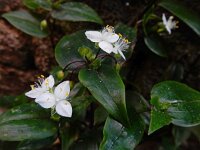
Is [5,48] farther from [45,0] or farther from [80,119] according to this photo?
[80,119]

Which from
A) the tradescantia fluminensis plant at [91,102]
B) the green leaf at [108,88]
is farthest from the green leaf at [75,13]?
the green leaf at [108,88]

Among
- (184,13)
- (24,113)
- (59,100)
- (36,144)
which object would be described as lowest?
(36,144)

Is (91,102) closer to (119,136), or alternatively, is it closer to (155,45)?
(119,136)

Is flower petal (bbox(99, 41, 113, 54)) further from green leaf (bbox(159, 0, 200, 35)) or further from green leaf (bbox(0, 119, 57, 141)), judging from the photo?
green leaf (bbox(159, 0, 200, 35))

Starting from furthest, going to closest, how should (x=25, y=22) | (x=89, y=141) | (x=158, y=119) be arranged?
(x=25, y=22) → (x=89, y=141) → (x=158, y=119)

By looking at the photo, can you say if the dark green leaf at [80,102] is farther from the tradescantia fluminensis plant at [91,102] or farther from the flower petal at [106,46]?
the flower petal at [106,46]

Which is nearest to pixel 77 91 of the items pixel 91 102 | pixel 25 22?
pixel 91 102

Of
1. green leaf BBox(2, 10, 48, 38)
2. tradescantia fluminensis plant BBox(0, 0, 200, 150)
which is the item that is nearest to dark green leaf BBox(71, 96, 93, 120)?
tradescantia fluminensis plant BBox(0, 0, 200, 150)
